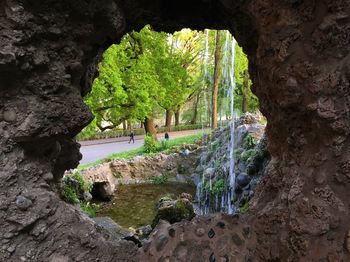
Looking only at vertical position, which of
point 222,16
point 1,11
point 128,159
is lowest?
point 128,159

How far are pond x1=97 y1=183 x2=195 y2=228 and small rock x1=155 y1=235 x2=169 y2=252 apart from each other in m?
6.48

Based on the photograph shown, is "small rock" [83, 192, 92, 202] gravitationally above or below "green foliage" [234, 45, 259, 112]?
below

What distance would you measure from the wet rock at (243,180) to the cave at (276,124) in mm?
7172

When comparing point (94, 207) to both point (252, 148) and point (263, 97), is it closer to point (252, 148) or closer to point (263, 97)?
point (252, 148)

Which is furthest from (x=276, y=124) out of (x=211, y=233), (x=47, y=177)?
(x=47, y=177)

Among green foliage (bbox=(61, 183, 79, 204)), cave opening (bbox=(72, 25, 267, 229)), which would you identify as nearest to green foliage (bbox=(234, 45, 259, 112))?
cave opening (bbox=(72, 25, 267, 229))

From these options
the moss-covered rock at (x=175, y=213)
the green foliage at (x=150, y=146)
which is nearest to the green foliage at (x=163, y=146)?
the green foliage at (x=150, y=146)

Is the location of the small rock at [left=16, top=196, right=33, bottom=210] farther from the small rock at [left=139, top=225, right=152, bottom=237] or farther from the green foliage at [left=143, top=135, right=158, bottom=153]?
the green foliage at [left=143, top=135, right=158, bottom=153]

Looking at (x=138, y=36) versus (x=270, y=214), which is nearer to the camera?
(x=270, y=214)

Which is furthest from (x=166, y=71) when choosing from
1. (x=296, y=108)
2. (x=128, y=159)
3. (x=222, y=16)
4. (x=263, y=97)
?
(x=296, y=108)

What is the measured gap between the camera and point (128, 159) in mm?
15828

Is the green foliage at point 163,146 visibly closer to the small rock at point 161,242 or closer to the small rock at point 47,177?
the small rock at point 161,242

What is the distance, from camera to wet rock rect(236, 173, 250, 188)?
10.9 meters

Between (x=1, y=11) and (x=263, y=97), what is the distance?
3.21 metres
